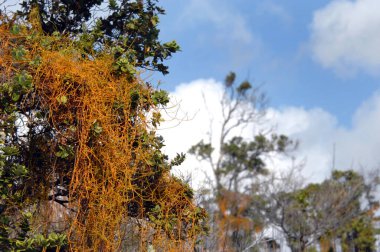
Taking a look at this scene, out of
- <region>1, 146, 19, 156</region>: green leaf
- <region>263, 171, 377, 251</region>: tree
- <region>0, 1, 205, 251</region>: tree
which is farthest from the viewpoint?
<region>263, 171, 377, 251</region>: tree

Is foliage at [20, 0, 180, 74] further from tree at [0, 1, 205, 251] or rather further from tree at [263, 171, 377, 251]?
tree at [263, 171, 377, 251]

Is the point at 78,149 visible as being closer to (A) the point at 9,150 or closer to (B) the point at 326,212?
(A) the point at 9,150

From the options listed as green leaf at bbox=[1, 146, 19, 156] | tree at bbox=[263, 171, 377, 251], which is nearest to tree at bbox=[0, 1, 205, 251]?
green leaf at bbox=[1, 146, 19, 156]

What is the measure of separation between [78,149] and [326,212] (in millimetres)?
17842

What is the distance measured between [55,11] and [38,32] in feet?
3.02

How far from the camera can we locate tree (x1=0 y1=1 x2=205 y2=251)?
5.07m

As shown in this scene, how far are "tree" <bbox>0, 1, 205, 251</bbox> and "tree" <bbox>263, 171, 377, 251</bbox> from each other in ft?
39.1

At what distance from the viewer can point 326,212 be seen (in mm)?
Answer: 21656

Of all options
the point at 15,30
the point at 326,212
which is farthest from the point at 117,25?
the point at 326,212

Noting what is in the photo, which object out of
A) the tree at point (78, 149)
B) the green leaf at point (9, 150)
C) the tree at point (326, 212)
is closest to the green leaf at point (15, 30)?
the tree at point (78, 149)

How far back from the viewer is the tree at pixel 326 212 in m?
20.0

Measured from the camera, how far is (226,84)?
30.6 meters

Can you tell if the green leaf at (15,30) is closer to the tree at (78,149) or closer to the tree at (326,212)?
the tree at (78,149)

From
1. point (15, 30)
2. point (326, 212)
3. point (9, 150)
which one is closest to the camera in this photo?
point (9, 150)
